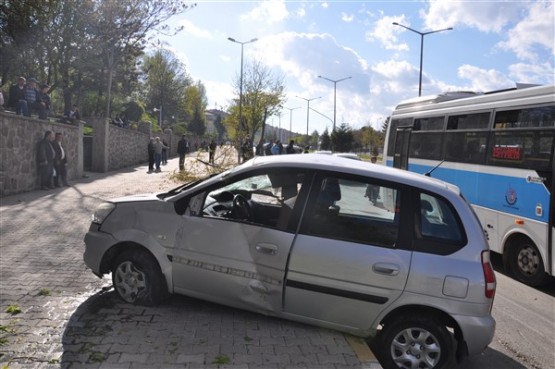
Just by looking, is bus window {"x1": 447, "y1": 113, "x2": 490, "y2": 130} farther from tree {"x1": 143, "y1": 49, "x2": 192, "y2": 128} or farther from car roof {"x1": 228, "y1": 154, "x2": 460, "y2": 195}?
tree {"x1": 143, "y1": 49, "x2": 192, "y2": 128}

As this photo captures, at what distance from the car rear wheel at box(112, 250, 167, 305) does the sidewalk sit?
106 millimetres

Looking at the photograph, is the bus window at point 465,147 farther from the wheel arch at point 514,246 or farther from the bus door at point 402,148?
the bus door at point 402,148

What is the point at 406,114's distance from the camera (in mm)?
12297

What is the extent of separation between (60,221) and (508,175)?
8.16 m

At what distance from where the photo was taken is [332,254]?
410 cm

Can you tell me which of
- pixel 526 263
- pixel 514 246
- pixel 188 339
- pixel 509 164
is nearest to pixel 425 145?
pixel 509 164

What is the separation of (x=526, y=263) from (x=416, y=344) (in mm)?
4574

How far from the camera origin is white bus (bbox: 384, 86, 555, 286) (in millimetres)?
7328

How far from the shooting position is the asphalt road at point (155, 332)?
378 centimetres

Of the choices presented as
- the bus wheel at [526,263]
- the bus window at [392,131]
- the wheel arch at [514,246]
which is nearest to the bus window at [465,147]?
the wheel arch at [514,246]

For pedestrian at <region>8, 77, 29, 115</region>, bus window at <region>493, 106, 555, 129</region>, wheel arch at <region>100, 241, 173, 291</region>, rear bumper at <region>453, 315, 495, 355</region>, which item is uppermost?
pedestrian at <region>8, 77, 29, 115</region>

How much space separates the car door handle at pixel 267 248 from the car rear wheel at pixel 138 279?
1.11 meters

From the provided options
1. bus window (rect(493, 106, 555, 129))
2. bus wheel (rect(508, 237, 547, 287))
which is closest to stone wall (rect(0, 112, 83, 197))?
bus window (rect(493, 106, 555, 129))

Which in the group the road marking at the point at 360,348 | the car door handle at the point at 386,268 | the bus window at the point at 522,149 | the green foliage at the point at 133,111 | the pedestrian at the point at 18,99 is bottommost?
the road marking at the point at 360,348
